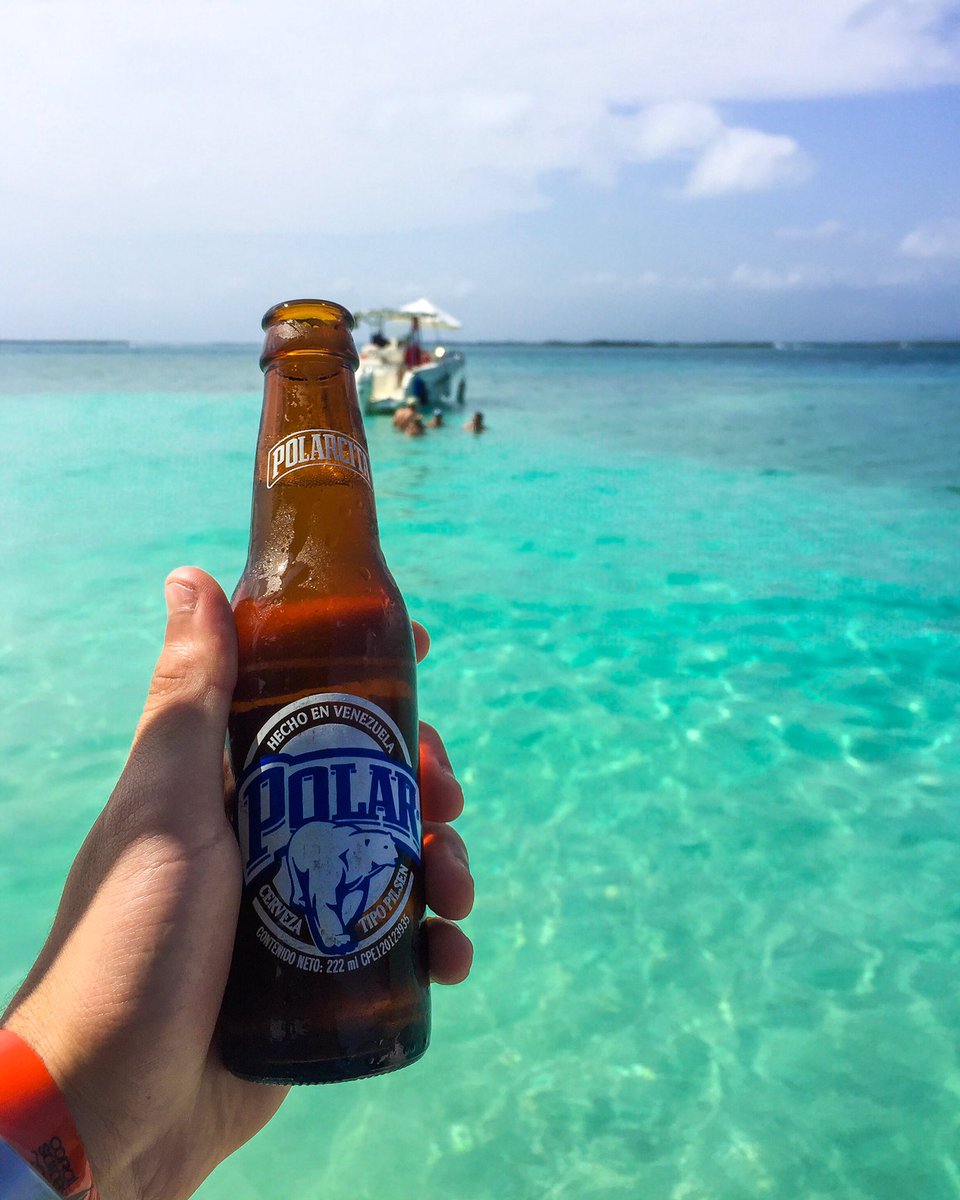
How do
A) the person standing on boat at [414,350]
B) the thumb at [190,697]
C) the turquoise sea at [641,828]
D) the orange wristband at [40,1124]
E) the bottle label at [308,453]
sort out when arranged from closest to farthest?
1. the orange wristband at [40,1124]
2. the thumb at [190,697]
3. the bottle label at [308,453]
4. the turquoise sea at [641,828]
5. the person standing on boat at [414,350]

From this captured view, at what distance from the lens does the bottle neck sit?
1863 millimetres

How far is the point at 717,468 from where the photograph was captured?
1728 centimetres

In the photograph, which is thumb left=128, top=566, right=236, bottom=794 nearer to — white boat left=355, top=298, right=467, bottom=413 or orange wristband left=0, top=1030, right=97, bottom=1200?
orange wristband left=0, top=1030, right=97, bottom=1200

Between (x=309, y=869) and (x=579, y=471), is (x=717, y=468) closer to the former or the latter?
(x=579, y=471)

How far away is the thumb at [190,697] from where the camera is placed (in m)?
1.74

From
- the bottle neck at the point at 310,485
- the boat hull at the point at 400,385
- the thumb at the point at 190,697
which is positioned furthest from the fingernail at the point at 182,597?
the boat hull at the point at 400,385

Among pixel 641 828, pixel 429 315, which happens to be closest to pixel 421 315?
pixel 429 315

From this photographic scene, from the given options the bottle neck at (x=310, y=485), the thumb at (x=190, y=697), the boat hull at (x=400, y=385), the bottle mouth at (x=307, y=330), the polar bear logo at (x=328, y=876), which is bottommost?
the boat hull at (x=400, y=385)

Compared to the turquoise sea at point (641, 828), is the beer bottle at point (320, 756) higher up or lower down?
higher up

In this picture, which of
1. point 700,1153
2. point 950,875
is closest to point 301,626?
point 700,1153

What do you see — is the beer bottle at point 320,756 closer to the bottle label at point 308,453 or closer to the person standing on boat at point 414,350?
the bottle label at point 308,453

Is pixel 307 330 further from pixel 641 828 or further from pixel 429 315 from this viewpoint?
pixel 429 315

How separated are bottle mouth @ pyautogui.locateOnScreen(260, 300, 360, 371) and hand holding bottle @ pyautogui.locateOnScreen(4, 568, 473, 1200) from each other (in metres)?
0.47

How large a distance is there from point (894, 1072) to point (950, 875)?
137 centimetres
